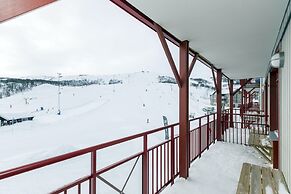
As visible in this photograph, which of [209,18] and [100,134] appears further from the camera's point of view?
[100,134]

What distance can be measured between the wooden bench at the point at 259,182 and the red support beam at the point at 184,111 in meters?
1.02

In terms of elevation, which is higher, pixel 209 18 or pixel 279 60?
pixel 209 18

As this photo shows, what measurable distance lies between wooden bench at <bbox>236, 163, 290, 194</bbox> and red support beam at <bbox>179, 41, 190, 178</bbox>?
102 cm

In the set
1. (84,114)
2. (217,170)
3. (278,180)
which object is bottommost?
(84,114)

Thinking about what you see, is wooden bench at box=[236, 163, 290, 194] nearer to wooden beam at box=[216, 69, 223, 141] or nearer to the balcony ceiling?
the balcony ceiling

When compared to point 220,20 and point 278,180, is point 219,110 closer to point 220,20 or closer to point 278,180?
point 278,180

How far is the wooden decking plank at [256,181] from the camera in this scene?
1980 millimetres

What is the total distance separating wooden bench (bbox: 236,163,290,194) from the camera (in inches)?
78.0

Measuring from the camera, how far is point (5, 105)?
36.9ft

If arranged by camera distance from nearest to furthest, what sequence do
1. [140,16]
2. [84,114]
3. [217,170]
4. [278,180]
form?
[278,180]
[140,16]
[217,170]
[84,114]

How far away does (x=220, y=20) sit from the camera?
249 centimetres

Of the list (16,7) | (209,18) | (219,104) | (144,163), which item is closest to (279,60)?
(209,18)

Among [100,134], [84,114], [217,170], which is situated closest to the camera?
[217,170]

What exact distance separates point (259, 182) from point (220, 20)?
2045 millimetres
